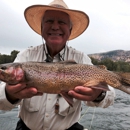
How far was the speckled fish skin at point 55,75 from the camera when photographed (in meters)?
3.03

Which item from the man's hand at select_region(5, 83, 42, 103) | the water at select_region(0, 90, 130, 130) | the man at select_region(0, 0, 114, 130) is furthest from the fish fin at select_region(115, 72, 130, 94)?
the water at select_region(0, 90, 130, 130)

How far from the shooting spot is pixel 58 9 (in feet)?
11.8

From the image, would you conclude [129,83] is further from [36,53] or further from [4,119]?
[4,119]

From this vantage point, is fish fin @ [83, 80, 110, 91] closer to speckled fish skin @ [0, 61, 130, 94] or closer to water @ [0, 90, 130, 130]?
speckled fish skin @ [0, 61, 130, 94]

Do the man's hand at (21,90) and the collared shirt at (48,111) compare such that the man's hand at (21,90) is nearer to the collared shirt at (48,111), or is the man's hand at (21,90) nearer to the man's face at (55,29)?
the collared shirt at (48,111)

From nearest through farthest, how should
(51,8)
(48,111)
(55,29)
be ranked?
(48,111)
(55,29)
(51,8)

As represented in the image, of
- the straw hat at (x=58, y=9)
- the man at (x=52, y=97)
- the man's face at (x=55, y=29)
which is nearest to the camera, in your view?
the man at (x=52, y=97)

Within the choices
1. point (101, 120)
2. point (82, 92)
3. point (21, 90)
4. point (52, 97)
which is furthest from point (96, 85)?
point (101, 120)

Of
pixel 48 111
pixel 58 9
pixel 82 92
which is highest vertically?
pixel 58 9

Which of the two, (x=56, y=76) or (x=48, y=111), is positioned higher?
(x=56, y=76)

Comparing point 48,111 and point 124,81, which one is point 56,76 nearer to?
point 48,111

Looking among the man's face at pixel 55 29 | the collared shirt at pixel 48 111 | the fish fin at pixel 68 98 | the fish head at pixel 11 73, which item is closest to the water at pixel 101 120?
the collared shirt at pixel 48 111

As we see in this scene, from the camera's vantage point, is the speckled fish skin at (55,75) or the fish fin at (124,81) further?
the fish fin at (124,81)

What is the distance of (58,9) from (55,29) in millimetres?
328
